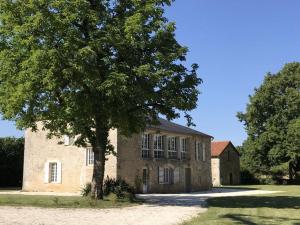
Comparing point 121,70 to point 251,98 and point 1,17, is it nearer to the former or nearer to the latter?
point 1,17

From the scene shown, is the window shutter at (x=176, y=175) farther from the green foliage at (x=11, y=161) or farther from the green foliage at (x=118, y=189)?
the green foliage at (x=11, y=161)

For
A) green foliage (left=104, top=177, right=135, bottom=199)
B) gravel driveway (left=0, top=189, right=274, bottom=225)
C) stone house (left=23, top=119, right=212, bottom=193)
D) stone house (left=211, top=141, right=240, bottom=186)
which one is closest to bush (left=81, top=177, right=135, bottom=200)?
green foliage (left=104, top=177, right=135, bottom=199)

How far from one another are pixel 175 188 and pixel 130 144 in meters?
7.58

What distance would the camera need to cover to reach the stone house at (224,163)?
6047cm

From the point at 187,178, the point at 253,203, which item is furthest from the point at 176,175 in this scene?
the point at 253,203

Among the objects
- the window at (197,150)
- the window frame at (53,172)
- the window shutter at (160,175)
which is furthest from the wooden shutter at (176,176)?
the window frame at (53,172)

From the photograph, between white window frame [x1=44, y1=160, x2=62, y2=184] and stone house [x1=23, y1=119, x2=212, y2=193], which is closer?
stone house [x1=23, y1=119, x2=212, y2=193]

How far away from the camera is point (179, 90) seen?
22.9 metres

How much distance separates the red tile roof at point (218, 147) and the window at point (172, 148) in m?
20.1

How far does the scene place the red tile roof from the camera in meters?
61.0

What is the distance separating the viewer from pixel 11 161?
1800 inches

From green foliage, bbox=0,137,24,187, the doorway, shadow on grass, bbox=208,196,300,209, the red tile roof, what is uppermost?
the red tile roof

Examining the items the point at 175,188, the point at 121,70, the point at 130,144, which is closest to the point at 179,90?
the point at 121,70

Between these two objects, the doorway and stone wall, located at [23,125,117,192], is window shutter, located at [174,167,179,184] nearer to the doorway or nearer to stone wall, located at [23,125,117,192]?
the doorway
